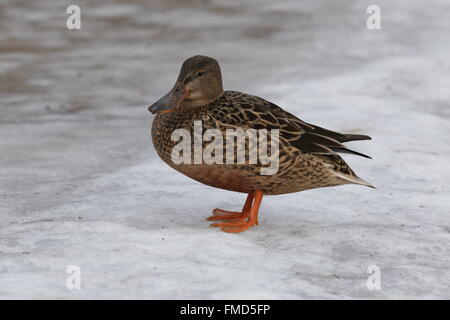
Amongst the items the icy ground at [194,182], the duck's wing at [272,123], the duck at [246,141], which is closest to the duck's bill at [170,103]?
the duck at [246,141]

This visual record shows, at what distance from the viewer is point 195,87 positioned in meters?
5.20

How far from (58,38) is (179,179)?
5939 mm

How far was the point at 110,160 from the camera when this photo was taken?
7113 millimetres

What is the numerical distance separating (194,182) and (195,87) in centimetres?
137

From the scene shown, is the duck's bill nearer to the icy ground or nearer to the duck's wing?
the duck's wing

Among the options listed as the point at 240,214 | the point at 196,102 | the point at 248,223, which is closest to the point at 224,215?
the point at 240,214

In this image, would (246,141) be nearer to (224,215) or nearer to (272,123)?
(272,123)

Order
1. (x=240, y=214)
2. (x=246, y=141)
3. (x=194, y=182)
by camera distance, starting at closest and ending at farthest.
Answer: (x=246, y=141)
(x=240, y=214)
(x=194, y=182)

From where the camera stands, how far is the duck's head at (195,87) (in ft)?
17.0

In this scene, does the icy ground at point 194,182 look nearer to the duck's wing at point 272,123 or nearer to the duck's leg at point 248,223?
the duck's leg at point 248,223

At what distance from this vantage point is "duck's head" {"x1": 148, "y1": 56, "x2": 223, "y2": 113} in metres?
5.17

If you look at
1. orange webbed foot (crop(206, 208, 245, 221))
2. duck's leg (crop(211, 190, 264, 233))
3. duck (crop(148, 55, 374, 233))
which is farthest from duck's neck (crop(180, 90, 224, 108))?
orange webbed foot (crop(206, 208, 245, 221))
